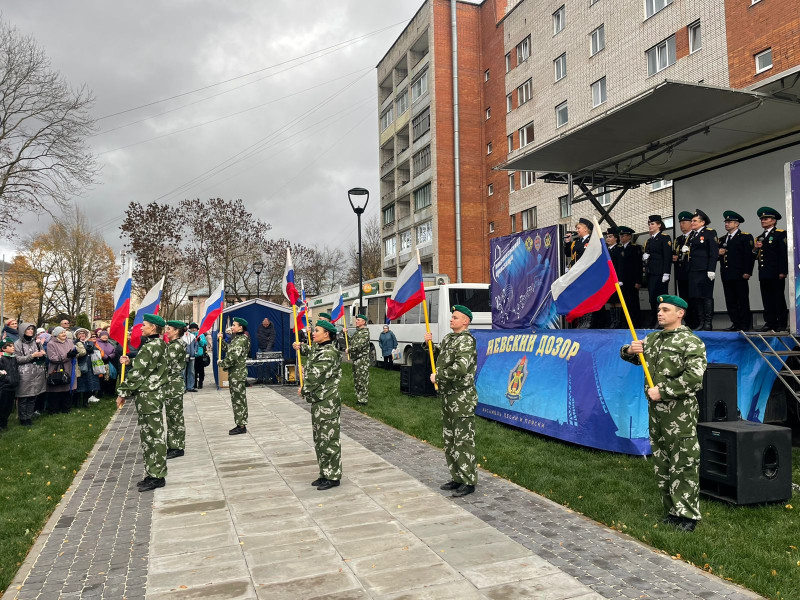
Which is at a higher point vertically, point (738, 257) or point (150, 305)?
point (738, 257)

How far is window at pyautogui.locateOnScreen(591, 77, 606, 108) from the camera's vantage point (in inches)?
1144

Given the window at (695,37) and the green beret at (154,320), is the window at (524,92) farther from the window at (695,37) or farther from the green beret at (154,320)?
the green beret at (154,320)

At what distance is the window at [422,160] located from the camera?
44125 millimetres

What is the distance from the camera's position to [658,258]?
10227mm

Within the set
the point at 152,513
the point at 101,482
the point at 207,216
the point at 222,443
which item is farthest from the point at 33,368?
the point at 207,216

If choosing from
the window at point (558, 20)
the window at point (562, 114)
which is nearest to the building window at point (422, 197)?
the window at point (562, 114)

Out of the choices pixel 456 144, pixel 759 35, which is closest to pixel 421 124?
pixel 456 144

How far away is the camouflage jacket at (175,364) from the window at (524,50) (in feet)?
110

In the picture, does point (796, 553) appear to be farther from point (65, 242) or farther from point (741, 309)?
point (65, 242)

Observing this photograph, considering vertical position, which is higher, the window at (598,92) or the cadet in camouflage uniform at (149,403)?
the window at (598,92)

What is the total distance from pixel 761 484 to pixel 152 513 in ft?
19.1

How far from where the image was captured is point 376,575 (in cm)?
429

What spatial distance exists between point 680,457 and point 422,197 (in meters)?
41.3

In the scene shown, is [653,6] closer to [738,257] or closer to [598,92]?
[598,92]
